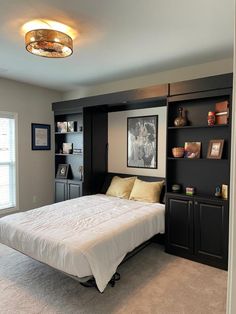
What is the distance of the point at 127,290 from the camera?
2.41 m

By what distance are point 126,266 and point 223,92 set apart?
2.42 meters

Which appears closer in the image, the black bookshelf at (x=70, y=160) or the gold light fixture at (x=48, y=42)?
the gold light fixture at (x=48, y=42)

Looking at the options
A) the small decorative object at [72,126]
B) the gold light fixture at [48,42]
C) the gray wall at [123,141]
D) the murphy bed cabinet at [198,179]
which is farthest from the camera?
the small decorative object at [72,126]

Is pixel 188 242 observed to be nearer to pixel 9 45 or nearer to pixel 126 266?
pixel 126 266

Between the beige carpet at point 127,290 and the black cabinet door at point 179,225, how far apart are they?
0.69ft

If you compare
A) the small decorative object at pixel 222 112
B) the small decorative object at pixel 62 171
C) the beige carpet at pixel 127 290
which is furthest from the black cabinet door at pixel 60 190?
the small decorative object at pixel 222 112

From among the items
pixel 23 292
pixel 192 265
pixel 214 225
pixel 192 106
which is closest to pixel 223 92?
pixel 192 106

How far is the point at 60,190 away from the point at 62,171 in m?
0.39

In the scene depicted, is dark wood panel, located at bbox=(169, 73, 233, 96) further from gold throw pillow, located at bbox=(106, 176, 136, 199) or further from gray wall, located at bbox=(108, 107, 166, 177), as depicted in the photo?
gold throw pillow, located at bbox=(106, 176, 136, 199)

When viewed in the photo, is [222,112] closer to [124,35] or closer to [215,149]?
[215,149]

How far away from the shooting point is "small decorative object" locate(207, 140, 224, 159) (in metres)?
2.92

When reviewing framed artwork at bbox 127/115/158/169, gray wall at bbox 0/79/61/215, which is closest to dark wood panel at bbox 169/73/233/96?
framed artwork at bbox 127/115/158/169

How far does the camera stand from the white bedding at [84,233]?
7.04 ft

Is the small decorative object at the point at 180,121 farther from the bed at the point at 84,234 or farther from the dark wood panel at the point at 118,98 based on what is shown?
the bed at the point at 84,234
